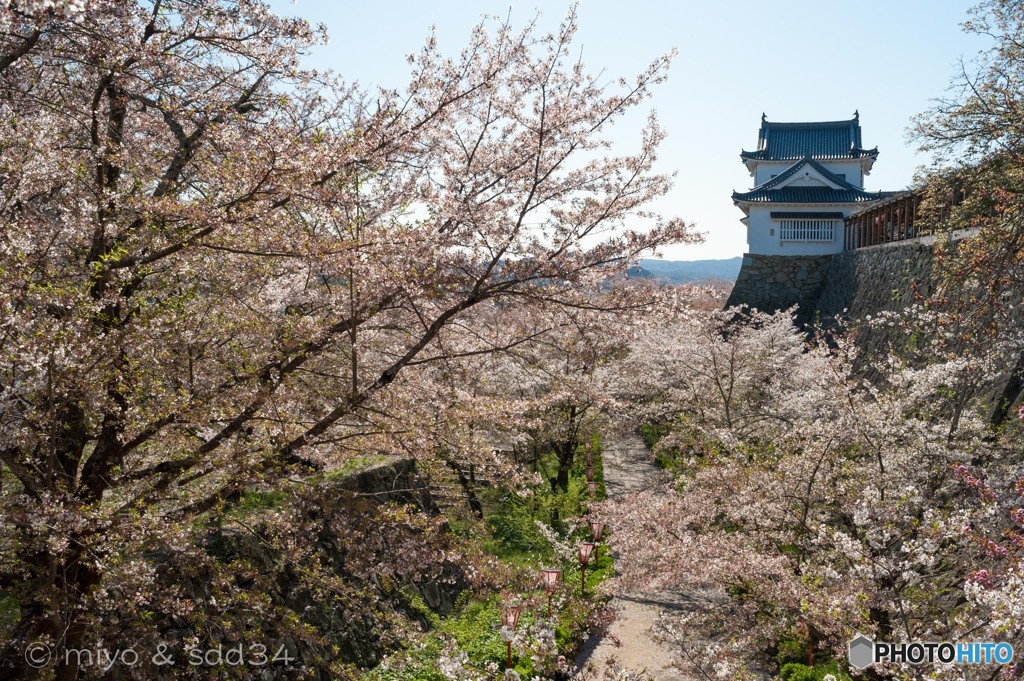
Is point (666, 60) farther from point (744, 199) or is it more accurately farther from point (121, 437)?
point (744, 199)

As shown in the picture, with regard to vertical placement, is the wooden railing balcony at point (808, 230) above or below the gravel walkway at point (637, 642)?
above

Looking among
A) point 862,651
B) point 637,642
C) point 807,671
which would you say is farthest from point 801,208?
point 862,651

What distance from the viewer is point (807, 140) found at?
117 ft

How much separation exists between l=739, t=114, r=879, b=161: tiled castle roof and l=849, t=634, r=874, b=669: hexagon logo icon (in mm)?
33460

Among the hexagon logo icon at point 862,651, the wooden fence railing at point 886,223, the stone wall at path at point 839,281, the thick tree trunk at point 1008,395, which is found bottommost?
the hexagon logo icon at point 862,651

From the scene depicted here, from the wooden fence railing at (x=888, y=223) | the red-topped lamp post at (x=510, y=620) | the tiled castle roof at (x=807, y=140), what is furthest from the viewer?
the tiled castle roof at (x=807, y=140)

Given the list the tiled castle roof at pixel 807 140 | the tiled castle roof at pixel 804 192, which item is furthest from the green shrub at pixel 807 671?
the tiled castle roof at pixel 807 140

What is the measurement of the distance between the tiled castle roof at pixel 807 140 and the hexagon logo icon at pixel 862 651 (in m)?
33.5

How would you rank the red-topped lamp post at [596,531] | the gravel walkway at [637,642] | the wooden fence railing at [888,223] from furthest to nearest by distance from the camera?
the wooden fence railing at [888,223], the red-topped lamp post at [596,531], the gravel walkway at [637,642]

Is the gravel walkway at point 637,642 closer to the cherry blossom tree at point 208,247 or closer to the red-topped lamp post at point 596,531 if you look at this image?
the red-topped lamp post at point 596,531

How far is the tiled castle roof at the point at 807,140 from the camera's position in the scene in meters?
35.0

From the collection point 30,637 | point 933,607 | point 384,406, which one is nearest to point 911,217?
point 933,607

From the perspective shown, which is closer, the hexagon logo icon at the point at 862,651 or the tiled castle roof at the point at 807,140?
the hexagon logo icon at the point at 862,651

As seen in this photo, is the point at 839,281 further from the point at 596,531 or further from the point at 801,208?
the point at 596,531
